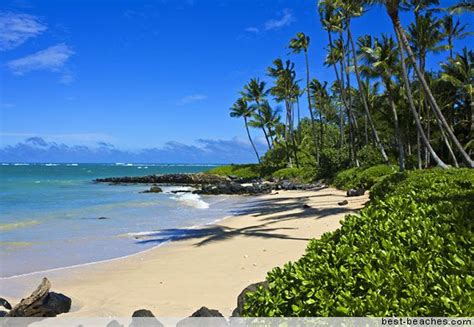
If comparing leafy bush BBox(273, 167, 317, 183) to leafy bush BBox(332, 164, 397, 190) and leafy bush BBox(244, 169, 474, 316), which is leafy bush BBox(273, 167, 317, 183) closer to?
leafy bush BBox(332, 164, 397, 190)

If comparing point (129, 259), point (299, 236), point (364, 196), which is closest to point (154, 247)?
point (129, 259)

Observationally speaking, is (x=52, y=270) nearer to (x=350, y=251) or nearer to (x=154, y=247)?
(x=154, y=247)

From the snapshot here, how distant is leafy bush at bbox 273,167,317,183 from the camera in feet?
129

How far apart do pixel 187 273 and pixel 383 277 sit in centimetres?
639

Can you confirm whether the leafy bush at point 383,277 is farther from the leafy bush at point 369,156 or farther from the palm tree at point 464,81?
the leafy bush at point 369,156

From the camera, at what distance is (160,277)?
8789 mm

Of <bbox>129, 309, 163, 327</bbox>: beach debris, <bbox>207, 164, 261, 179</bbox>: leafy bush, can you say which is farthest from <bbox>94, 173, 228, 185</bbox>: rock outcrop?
<bbox>129, 309, 163, 327</bbox>: beach debris

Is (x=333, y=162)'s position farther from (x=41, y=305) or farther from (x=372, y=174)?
(x=41, y=305)

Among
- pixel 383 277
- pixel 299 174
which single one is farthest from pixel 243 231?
pixel 299 174

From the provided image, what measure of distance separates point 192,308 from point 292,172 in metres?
38.7

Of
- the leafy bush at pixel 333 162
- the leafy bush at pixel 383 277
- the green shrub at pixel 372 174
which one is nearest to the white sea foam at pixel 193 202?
the green shrub at pixel 372 174

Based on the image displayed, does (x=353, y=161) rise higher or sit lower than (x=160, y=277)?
higher

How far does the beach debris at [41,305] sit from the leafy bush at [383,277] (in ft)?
13.7

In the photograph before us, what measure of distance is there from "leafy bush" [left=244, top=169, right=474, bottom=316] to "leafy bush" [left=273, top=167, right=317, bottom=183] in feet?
112
